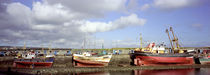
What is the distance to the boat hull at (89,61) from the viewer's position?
135 ft

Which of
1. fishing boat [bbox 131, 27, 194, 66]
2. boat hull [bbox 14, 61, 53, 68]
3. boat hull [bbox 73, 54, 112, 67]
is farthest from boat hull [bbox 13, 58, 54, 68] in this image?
fishing boat [bbox 131, 27, 194, 66]

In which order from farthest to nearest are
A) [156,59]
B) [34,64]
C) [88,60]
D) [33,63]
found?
1. [156,59]
2. [88,60]
3. [34,64]
4. [33,63]

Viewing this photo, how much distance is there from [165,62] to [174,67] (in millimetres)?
3416

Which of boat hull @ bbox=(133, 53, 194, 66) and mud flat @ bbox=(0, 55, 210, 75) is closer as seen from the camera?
mud flat @ bbox=(0, 55, 210, 75)

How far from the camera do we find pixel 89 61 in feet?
136

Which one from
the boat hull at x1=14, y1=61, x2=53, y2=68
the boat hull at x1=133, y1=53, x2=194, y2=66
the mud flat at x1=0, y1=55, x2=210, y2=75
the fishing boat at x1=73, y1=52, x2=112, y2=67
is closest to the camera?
the mud flat at x1=0, y1=55, x2=210, y2=75

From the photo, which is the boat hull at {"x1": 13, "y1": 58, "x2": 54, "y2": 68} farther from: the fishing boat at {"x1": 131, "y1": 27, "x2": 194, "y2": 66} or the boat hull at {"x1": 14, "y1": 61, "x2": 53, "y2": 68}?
the fishing boat at {"x1": 131, "y1": 27, "x2": 194, "y2": 66}

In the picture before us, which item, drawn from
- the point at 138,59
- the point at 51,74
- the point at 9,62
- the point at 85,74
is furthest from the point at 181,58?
the point at 9,62

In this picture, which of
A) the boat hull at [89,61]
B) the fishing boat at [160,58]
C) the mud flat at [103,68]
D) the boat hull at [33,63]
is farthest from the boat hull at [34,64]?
the fishing boat at [160,58]

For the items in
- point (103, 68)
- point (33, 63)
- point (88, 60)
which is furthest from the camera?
point (88, 60)

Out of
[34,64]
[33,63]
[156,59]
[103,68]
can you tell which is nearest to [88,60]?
[103,68]

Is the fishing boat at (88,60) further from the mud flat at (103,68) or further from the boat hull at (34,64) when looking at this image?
the boat hull at (34,64)

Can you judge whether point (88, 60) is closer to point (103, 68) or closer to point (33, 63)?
point (103, 68)

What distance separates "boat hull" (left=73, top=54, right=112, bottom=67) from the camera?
41000 mm
